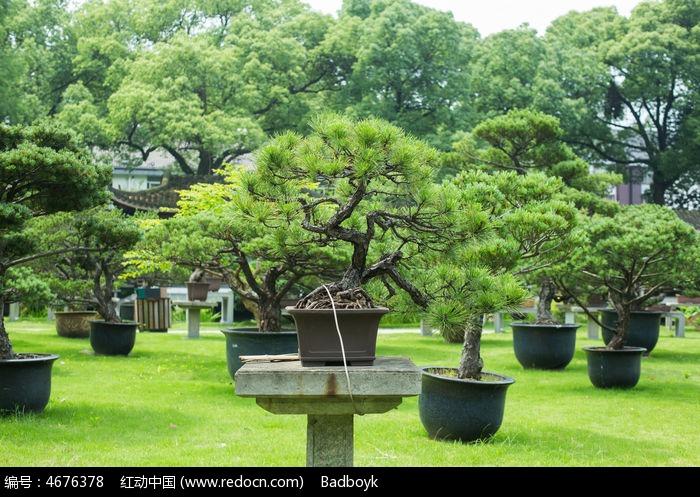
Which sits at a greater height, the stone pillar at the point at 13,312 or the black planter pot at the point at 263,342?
the black planter pot at the point at 263,342

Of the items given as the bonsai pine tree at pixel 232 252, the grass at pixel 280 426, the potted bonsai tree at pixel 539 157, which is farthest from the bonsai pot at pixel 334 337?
the potted bonsai tree at pixel 539 157

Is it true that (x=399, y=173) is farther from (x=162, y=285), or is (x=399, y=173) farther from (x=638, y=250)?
(x=162, y=285)

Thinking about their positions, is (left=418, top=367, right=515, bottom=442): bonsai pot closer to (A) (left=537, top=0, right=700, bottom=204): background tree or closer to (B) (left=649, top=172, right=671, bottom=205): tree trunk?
(A) (left=537, top=0, right=700, bottom=204): background tree

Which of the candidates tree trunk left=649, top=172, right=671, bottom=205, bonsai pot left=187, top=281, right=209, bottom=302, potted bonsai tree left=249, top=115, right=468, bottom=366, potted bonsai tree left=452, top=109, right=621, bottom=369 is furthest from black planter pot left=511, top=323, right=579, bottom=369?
tree trunk left=649, top=172, right=671, bottom=205

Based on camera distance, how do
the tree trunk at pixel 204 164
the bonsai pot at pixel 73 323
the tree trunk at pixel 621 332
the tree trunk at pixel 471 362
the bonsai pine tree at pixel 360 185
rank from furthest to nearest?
1. the tree trunk at pixel 204 164
2. the bonsai pot at pixel 73 323
3. the tree trunk at pixel 621 332
4. the tree trunk at pixel 471 362
5. the bonsai pine tree at pixel 360 185

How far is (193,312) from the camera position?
15047 mm

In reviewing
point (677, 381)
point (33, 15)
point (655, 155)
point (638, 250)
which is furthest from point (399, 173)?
point (33, 15)

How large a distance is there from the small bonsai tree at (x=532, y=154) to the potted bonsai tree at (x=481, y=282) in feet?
18.1

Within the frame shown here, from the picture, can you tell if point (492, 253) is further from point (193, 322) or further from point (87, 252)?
point (193, 322)

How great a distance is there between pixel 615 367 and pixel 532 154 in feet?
16.0

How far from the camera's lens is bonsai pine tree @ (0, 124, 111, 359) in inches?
251

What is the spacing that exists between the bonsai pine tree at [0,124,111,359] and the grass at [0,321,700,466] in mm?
1307

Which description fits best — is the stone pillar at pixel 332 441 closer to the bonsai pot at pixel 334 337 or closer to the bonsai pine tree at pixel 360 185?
the bonsai pot at pixel 334 337

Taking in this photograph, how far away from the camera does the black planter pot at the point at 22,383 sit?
6.55 meters
